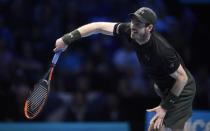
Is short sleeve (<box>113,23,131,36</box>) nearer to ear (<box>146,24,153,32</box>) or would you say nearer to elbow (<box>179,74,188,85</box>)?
ear (<box>146,24,153,32</box>)

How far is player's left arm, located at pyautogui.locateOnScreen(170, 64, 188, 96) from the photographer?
7482mm

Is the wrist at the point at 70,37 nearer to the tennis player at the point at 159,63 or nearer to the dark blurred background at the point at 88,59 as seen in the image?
the tennis player at the point at 159,63

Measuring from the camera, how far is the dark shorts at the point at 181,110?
24.9 ft

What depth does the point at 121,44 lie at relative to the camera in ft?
39.1

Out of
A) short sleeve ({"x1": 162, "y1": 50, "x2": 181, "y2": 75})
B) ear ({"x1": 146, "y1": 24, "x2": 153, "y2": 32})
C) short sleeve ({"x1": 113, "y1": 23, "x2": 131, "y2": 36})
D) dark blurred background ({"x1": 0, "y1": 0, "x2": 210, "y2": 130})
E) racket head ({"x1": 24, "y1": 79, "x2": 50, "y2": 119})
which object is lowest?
dark blurred background ({"x1": 0, "y1": 0, "x2": 210, "y2": 130})

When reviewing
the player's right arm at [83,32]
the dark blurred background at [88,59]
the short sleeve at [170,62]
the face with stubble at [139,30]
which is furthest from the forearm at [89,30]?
Answer: the dark blurred background at [88,59]

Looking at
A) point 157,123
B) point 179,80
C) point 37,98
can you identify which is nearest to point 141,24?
point 179,80

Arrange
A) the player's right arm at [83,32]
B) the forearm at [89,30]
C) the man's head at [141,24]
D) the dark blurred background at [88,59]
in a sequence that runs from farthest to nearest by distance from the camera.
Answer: the dark blurred background at [88,59], the forearm at [89,30], the player's right arm at [83,32], the man's head at [141,24]

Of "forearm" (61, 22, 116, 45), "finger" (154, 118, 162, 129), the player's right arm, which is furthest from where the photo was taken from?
"forearm" (61, 22, 116, 45)

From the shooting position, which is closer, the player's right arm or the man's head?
the man's head

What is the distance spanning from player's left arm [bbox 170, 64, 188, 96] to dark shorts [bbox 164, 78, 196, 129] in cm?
17

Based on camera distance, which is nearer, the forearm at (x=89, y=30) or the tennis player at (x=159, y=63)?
the tennis player at (x=159, y=63)

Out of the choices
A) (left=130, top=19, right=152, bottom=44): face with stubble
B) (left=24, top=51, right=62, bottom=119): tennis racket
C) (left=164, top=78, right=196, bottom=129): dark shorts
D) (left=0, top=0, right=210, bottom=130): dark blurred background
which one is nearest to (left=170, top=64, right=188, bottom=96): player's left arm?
(left=164, top=78, right=196, bottom=129): dark shorts

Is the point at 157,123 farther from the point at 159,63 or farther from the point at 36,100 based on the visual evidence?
the point at 36,100
